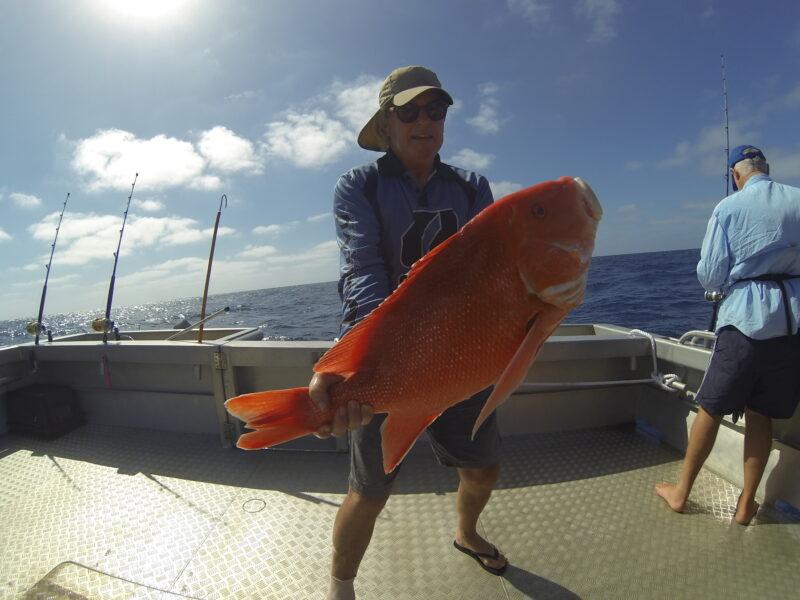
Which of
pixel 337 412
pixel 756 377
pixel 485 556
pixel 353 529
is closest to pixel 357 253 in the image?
pixel 337 412

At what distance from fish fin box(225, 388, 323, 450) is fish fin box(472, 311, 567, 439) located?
54 cm

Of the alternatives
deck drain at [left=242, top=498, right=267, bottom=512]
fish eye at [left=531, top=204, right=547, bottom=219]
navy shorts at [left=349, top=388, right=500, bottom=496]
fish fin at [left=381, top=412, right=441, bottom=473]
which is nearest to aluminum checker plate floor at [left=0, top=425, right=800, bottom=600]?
deck drain at [left=242, top=498, right=267, bottom=512]

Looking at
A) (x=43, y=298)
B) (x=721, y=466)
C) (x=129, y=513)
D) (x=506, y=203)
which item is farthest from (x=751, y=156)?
(x=43, y=298)

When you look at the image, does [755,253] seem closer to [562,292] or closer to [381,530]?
[562,292]

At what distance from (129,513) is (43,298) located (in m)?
3.37

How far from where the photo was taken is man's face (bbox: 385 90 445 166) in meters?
1.88

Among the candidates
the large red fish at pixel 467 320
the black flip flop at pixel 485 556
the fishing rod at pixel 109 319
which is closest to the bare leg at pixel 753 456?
the black flip flop at pixel 485 556

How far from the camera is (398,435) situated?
140cm

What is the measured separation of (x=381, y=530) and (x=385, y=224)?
188 cm

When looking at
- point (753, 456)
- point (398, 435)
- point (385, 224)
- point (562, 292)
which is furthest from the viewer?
point (753, 456)

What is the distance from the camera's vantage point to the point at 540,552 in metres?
2.28

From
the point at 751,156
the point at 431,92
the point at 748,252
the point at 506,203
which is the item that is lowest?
the point at 748,252

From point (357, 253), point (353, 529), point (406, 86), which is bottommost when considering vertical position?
point (353, 529)

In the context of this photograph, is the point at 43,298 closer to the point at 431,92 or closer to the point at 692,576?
the point at 431,92
